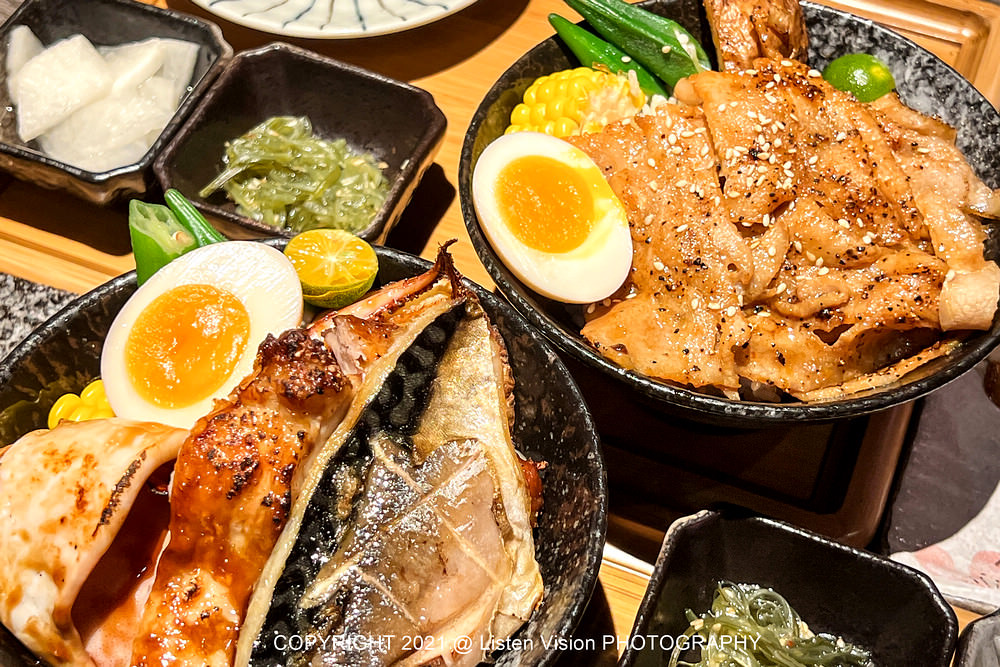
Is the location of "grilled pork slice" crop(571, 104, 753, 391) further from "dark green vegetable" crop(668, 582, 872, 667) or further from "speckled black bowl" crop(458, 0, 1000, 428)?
"dark green vegetable" crop(668, 582, 872, 667)

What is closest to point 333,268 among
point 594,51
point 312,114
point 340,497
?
point 340,497

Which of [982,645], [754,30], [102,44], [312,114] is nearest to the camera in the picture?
[982,645]

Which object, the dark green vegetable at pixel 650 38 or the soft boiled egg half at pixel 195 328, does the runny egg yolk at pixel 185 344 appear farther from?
the dark green vegetable at pixel 650 38

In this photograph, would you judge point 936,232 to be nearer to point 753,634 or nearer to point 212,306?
point 753,634

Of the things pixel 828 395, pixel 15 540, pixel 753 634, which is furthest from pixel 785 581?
pixel 15 540

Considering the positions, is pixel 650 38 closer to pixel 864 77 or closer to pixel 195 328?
pixel 864 77
